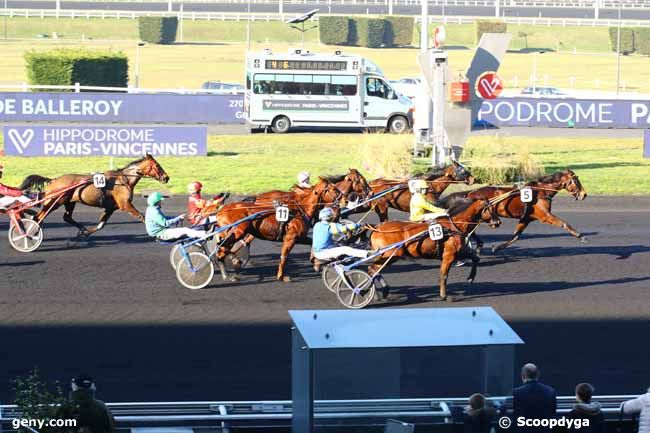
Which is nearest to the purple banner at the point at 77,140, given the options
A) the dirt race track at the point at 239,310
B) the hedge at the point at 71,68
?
the dirt race track at the point at 239,310

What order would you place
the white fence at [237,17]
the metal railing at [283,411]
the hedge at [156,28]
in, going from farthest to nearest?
the white fence at [237,17]
the hedge at [156,28]
the metal railing at [283,411]

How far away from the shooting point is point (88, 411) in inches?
305

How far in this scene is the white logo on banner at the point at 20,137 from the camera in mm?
26609

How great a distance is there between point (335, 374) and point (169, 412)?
81.5 inches

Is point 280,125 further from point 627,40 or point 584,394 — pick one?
point 627,40

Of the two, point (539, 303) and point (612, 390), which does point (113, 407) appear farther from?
point (539, 303)

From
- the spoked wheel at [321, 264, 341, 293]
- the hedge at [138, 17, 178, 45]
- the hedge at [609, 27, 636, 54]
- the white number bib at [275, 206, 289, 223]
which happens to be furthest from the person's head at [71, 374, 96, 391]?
the hedge at [609, 27, 636, 54]

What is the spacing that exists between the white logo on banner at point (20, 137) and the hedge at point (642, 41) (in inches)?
2275

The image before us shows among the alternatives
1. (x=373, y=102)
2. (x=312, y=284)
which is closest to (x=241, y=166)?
(x=373, y=102)

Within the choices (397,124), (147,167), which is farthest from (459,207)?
(397,124)

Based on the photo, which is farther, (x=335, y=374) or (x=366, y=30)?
(x=366, y=30)

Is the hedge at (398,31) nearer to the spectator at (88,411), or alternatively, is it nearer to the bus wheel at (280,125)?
the bus wheel at (280,125)

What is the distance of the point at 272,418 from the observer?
8711mm

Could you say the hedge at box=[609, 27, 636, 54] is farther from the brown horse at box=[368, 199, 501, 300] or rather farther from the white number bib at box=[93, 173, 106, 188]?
the brown horse at box=[368, 199, 501, 300]
